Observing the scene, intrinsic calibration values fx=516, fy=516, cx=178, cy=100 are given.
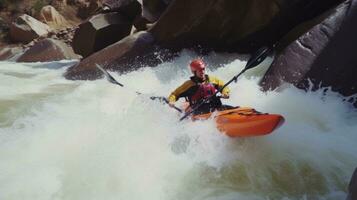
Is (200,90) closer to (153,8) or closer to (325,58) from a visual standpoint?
(325,58)

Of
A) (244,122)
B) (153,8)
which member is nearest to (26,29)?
(153,8)

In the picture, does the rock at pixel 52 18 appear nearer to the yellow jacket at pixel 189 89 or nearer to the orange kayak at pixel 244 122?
the yellow jacket at pixel 189 89

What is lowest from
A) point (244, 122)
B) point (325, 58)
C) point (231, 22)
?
point (231, 22)

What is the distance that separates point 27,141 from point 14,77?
5237mm

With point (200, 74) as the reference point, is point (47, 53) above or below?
below

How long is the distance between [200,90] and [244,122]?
1.04m

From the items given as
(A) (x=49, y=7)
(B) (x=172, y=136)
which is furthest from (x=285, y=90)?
(A) (x=49, y=7)

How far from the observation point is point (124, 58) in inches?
386

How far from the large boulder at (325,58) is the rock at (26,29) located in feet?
36.8

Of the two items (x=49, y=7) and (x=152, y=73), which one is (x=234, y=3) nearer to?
(x=152, y=73)

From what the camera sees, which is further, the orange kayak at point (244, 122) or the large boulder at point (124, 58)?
the large boulder at point (124, 58)

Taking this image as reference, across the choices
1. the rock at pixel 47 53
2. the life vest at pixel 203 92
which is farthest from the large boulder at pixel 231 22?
the rock at pixel 47 53

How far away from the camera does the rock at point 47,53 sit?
1294 centimetres

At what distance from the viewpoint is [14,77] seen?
10.3m
